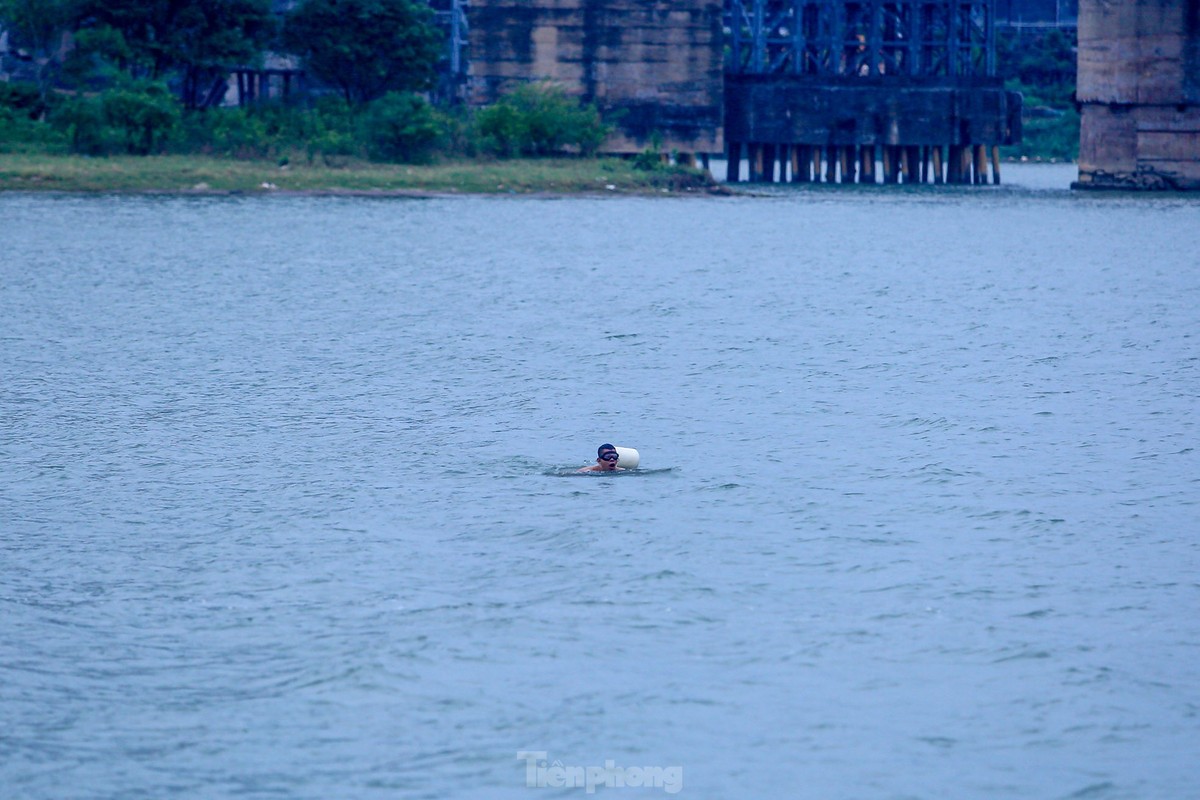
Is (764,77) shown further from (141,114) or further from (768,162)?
(141,114)

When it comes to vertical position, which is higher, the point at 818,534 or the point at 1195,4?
the point at 1195,4

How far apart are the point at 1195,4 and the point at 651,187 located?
25207 mm

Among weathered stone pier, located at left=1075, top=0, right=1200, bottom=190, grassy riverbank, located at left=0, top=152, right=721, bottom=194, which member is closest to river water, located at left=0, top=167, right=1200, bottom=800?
grassy riverbank, located at left=0, top=152, right=721, bottom=194

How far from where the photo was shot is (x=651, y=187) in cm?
8538

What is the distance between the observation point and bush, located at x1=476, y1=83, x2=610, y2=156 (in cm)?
8350

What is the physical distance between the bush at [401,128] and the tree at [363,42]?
4857 millimetres

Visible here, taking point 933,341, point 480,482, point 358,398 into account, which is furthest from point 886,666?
point 933,341

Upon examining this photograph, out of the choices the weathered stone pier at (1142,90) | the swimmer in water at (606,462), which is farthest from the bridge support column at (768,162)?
the swimmer in water at (606,462)

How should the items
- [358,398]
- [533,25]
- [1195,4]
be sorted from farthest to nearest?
[533,25], [1195,4], [358,398]

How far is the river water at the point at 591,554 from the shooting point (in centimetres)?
1293

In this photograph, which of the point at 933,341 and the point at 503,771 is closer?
the point at 503,771

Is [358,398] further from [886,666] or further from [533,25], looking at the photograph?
[533,25]

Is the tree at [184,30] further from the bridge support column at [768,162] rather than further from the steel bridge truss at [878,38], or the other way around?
the bridge support column at [768,162]

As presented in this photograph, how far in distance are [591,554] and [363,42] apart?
68.6 m
